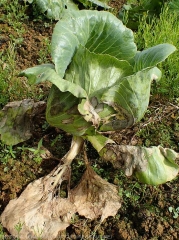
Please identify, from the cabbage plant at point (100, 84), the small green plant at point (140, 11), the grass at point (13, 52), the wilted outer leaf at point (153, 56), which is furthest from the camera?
the small green plant at point (140, 11)

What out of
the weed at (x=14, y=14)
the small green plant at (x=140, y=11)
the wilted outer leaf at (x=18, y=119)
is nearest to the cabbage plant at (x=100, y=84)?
the wilted outer leaf at (x=18, y=119)

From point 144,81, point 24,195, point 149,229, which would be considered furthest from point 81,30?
point 149,229

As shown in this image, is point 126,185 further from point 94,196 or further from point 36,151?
point 36,151

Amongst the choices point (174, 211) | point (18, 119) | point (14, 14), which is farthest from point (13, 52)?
point (174, 211)

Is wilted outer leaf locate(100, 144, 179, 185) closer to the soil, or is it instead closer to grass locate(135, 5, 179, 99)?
the soil

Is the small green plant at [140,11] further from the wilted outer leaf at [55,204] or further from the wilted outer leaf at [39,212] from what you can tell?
the wilted outer leaf at [39,212]

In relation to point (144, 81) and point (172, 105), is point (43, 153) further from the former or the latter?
point (172, 105)
